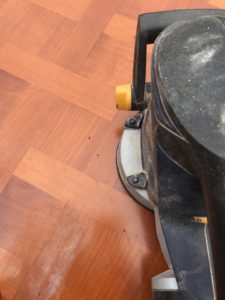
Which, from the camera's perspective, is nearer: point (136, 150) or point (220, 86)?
point (220, 86)

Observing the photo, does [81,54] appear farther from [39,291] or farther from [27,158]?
[39,291]

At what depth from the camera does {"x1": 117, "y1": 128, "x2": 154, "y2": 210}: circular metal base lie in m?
0.72

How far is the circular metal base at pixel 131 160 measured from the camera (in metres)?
0.72

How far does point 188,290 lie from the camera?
569mm

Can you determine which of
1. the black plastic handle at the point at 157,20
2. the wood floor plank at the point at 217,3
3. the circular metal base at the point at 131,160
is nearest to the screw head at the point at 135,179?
the circular metal base at the point at 131,160

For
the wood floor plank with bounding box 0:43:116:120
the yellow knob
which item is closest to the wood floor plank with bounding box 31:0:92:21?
the wood floor plank with bounding box 0:43:116:120

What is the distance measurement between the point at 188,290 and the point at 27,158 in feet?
1.32

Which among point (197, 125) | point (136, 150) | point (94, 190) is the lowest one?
point (94, 190)

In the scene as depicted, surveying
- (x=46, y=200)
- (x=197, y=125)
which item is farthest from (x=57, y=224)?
(x=197, y=125)

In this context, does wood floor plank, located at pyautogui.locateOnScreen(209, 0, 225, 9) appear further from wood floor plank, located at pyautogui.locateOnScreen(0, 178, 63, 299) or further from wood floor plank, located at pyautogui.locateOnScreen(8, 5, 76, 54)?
wood floor plank, located at pyautogui.locateOnScreen(0, 178, 63, 299)

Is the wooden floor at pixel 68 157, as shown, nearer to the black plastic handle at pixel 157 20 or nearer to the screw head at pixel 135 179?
the screw head at pixel 135 179

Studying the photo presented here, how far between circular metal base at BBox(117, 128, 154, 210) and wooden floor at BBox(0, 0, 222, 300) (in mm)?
28

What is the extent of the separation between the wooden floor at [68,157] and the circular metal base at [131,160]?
0.09 feet

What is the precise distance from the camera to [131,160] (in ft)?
2.40
